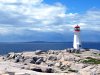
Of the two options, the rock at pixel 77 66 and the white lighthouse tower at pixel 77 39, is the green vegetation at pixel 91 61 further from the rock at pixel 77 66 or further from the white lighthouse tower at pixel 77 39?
the white lighthouse tower at pixel 77 39

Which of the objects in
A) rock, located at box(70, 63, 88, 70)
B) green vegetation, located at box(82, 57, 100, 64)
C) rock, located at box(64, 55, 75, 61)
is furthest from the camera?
rock, located at box(64, 55, 75, 61)

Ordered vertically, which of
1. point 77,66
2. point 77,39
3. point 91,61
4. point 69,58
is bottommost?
point 77,66

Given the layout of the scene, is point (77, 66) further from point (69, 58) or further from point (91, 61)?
point (69, 58)

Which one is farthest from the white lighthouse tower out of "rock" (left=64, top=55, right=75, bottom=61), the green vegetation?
the green vegetation

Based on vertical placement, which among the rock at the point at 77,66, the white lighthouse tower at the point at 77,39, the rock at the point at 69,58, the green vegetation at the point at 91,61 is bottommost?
the rock at the point at 77,66

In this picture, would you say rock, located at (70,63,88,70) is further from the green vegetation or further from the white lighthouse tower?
the white lighthouse tower

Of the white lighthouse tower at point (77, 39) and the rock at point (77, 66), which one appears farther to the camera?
the white lighthouse tower at point (77, 39)

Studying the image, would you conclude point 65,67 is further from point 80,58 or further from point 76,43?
point 76,43

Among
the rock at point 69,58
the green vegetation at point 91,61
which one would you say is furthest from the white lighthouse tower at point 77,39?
the green vegetation at point 91,61

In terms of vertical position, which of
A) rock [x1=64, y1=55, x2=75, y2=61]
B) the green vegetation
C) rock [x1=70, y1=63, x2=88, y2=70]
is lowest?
rock [x1=70, y1=63, x2=88, y2=70]

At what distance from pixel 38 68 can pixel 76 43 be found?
136 feet

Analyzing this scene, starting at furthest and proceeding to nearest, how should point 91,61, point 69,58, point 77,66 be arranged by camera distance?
point 69,58
point 91,61
point 77,66

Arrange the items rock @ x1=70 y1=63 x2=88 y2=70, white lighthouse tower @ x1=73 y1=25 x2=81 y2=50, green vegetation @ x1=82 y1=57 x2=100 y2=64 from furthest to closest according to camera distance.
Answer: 1. white lighthouse tower @ x1=73 y1=25 x2=81 y2=50
2. green vegetation @ x1=82 y1=57 x2=100 y2=64
3. rock @ x1=70 y1=63 x2=88 y2=70

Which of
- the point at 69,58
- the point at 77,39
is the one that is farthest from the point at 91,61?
the point at 77,39
